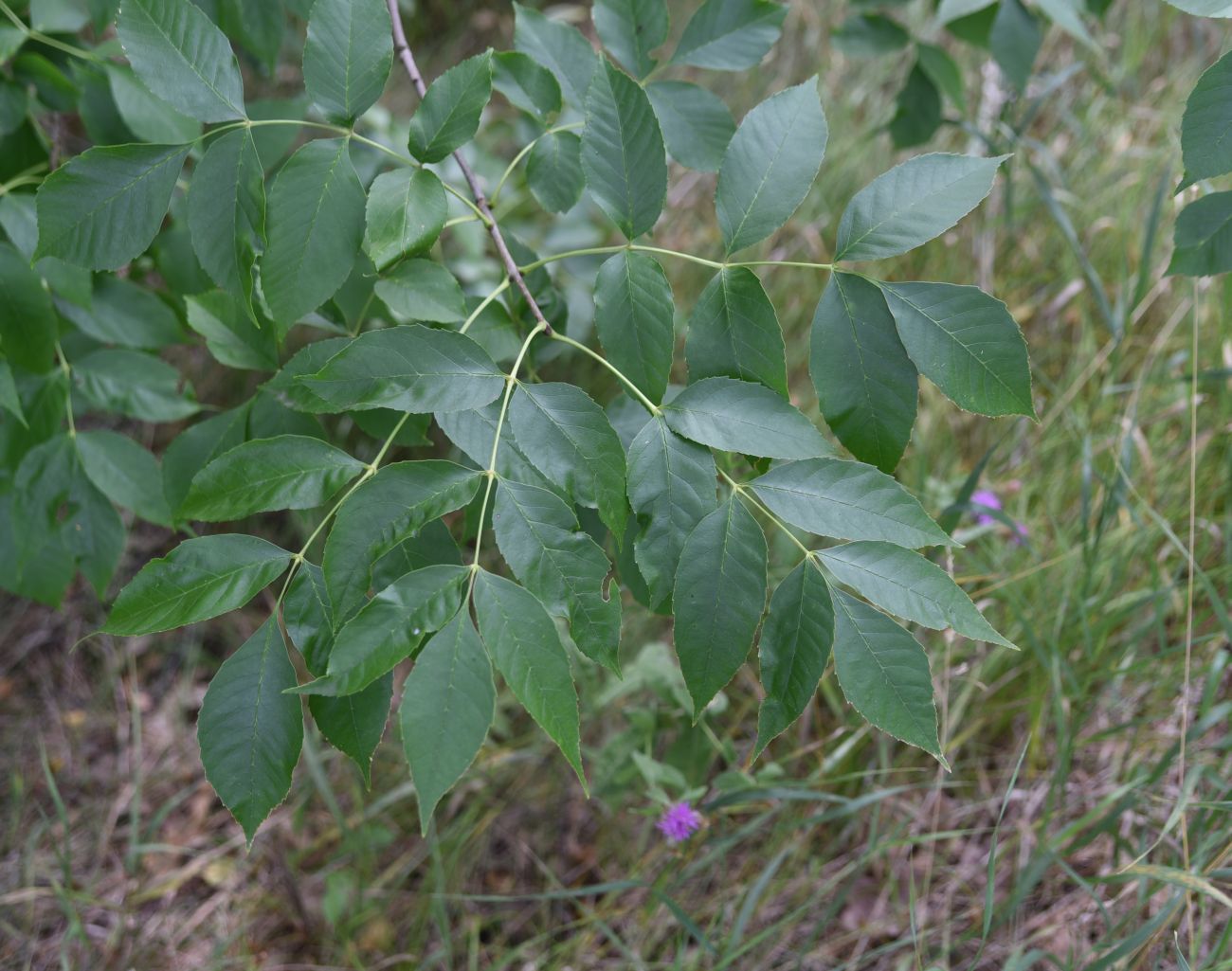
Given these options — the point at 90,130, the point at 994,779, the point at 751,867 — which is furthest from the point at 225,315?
the point at 994,779

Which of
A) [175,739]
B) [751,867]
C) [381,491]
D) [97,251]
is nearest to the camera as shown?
[381,491]

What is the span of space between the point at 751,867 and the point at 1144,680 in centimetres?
81

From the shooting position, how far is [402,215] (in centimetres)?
90

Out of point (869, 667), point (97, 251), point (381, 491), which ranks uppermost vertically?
point (97, 251)

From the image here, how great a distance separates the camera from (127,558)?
273cm

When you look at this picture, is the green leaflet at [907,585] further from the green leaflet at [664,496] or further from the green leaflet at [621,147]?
the green leaflet at [621,147]

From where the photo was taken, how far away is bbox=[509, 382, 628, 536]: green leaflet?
0.82 meters

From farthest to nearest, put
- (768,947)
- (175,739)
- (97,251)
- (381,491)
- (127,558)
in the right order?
1. (127,558)
2. (175,739)
3. (768,947)
4. (97,251)
5. (381,491)

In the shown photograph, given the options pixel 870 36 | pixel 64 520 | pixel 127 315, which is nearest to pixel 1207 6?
pixel 870 36

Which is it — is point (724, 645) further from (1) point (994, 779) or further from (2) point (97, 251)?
(1) point (994, 779)

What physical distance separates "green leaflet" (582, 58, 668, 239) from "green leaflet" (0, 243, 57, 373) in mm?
746

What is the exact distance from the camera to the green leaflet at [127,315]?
1.32 metres

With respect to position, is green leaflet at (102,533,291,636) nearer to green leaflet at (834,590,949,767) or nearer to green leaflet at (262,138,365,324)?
green leaflet at (262,138,365,324)

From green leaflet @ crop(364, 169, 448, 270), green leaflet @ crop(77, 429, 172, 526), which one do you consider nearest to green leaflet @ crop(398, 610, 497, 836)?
green leaflet @ crop(364, 169, 448, 270)
